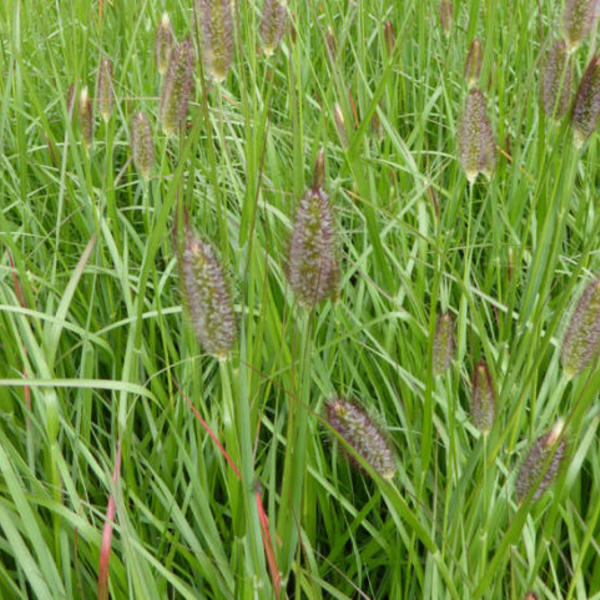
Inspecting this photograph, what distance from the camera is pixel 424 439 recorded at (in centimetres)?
119

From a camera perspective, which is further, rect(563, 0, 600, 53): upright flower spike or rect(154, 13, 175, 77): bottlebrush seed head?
rect(154, 13, 175, 77): bottlebrush seed head

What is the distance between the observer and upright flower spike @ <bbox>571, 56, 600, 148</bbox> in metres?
1.25

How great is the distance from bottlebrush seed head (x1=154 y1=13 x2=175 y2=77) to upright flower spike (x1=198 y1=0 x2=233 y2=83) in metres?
0.30

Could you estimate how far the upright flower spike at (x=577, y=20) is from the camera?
1.38m

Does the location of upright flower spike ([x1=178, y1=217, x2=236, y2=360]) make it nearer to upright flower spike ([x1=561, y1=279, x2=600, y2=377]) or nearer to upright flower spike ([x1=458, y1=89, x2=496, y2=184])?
upright flower spike ([x1=561, y1=279, x2=600, y2=377])

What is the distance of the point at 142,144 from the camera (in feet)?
4.98

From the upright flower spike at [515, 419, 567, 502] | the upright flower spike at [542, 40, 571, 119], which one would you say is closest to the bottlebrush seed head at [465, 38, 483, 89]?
the upright flower spike at [542, 40, 571, 119]

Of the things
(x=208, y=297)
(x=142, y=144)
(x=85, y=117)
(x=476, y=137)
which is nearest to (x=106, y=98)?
(x=85, y=117)

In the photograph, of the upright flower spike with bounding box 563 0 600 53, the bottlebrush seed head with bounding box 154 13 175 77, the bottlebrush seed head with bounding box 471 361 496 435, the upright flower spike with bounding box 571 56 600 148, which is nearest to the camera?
the bottlebrush seed head with bounding box 471 361 496 435

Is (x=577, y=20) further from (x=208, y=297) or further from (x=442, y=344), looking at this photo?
(x=208, y=297)

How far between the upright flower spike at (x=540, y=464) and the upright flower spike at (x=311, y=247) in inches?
13.7

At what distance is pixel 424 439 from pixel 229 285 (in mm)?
395

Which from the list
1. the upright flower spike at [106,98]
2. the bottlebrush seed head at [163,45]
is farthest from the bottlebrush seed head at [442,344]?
the upright flower spike at [106,98]

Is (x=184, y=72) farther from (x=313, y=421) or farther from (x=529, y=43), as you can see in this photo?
(x=529, y=43)
